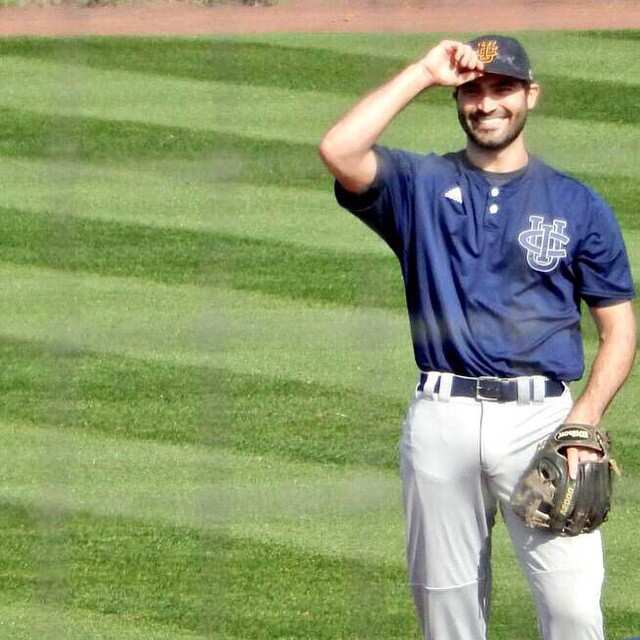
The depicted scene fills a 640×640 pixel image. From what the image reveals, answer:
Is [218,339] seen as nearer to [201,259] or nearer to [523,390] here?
[201,259]

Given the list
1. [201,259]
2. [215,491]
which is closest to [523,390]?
[215,491]

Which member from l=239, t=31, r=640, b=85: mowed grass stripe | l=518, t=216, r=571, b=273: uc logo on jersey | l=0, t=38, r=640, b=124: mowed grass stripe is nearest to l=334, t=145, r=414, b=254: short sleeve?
l=518, t=216, r=571, b=273: uc logo on jersey

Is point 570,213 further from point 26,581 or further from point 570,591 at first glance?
point 26,581

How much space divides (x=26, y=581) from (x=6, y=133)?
3.17m

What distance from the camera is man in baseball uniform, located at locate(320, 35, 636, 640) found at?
3102mm

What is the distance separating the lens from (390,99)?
10.0 ft

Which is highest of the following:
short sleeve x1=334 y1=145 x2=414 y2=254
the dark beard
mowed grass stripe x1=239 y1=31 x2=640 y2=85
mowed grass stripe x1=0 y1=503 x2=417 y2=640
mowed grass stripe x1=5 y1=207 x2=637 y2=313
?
mowed grass stripe x1=239 y1=31 x2=640 y2=85

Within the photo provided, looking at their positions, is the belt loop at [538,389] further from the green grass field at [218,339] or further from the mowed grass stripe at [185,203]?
the mowed grass stripe at [185,203]

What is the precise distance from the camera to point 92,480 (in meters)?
4.77

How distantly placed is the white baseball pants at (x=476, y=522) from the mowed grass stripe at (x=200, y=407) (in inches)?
65.0

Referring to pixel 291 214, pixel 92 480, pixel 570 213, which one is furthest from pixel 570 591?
pixel 291 214

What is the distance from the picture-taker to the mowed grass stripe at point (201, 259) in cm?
591

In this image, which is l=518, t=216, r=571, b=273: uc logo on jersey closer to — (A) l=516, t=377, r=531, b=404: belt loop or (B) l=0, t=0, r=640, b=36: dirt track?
(A) l=516, t=377, r=531, b=404: belt loop

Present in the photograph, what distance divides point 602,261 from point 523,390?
30 cm
